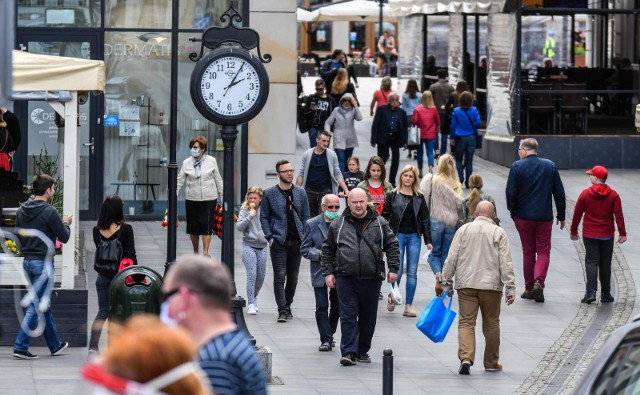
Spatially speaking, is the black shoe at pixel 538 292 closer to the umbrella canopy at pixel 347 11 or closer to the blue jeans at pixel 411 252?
the blue jeans at pixel 411 252

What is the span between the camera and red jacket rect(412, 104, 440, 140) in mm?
25734

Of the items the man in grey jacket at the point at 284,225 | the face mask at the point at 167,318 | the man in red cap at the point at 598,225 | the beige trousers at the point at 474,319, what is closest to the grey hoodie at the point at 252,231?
the man in grey jacket at the point at 284,225

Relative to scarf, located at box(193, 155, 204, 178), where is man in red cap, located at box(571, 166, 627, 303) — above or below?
below

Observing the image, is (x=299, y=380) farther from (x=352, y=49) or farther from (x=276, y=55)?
(x=352, y=49)

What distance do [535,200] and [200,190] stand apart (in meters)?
4.33

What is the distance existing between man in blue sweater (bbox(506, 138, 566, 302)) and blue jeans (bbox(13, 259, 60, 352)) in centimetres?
583

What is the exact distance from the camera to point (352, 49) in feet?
254

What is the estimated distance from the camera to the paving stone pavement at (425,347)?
39.9 ft

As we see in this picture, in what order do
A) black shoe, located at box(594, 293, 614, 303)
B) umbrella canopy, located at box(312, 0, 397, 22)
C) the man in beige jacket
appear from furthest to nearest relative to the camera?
umbrella canopy, located at box(312, 0, 397, 22) → black shoe, located at box(594, 293, 614, 303) → the man in beige jacket

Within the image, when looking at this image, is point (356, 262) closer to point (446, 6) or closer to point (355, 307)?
point (355, 307)

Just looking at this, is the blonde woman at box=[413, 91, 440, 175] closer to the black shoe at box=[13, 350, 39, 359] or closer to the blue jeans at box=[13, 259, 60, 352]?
the blue jeans at box=[13, 259, 60, 352]

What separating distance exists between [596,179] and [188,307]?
11624 millimetres

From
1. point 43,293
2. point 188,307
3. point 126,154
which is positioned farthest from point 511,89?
point 188,307

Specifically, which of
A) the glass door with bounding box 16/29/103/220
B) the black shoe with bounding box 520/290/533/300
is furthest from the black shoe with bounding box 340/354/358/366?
the glass door with bounding box 16/29/103/220
